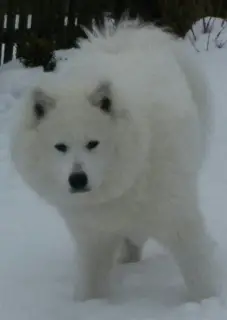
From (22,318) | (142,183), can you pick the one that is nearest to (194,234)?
(142,183)

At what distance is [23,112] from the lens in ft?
10.5

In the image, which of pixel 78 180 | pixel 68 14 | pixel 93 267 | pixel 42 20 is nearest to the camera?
pixel 78 180

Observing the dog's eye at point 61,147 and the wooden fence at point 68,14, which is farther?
the wooden fence at point 68,14

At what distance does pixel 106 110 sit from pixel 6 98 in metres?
4.18

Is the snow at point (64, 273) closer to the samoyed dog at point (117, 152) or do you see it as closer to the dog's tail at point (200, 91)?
the samoyed dog at point (117, 152)

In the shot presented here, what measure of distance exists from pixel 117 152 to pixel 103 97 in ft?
0.79

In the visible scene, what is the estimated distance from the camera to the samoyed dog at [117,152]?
312 cm

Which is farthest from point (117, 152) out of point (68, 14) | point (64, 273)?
point (68, 14)

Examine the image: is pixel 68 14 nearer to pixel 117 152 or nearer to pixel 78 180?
pixel 117 152

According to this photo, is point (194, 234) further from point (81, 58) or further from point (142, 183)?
point (81, 58)

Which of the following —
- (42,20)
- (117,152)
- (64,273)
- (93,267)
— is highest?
(42,20)

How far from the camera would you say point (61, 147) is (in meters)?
3.12

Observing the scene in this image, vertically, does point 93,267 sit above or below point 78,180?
below

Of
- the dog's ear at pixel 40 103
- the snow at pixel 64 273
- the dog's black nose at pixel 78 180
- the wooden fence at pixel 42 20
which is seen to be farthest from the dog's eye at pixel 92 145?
the wooden fence at pixel 42 20
